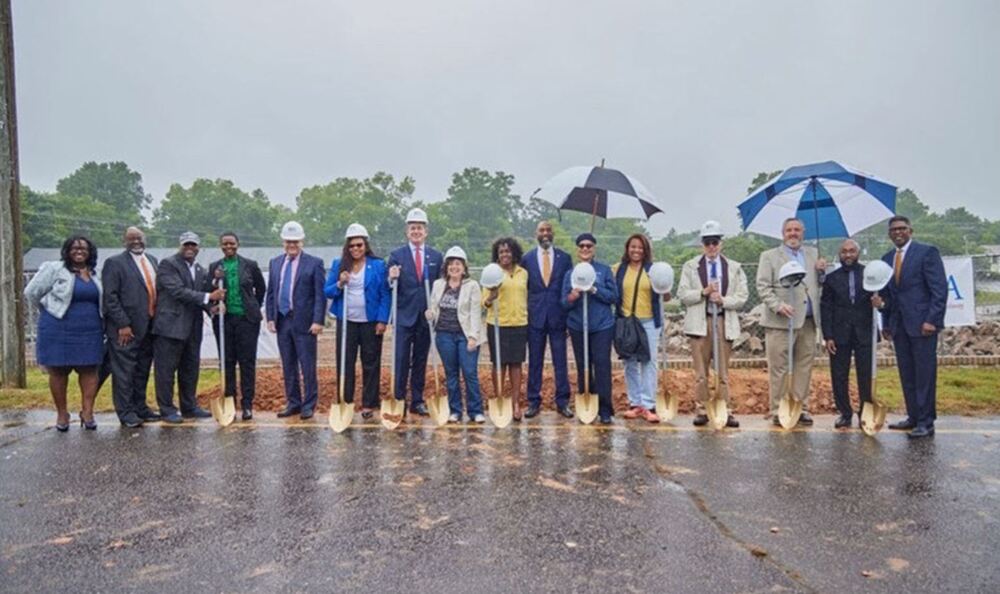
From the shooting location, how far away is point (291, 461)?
515 cm

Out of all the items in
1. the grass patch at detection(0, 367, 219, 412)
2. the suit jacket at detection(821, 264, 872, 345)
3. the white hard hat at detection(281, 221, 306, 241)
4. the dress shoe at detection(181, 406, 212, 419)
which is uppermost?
the white hard hat at detection(281, 221, 306, 241)

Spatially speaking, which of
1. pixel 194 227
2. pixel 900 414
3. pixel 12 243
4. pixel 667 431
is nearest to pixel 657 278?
pixel 667 431

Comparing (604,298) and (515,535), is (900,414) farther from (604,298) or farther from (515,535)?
(515,535)

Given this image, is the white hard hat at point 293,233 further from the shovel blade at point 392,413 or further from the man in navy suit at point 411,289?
the shovel blade at point 392,413

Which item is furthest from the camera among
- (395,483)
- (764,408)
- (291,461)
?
(764,408)

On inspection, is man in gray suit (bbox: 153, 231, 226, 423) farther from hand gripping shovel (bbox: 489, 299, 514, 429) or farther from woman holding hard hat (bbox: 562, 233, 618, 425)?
woman holding hard hat (bbox: 562, 233, 618, 425)

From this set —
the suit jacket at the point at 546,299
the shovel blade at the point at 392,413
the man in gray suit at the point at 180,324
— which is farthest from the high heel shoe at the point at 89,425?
the suit jacket at the point at 546,299

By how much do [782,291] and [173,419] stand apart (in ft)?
19.6

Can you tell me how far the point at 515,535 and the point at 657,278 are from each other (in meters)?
3.28

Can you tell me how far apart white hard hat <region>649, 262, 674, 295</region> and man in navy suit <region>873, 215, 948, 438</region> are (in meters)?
1.80

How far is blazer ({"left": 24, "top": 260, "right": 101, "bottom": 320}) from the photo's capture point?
6.10 m

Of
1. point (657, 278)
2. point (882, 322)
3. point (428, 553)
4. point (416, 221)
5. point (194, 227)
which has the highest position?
point (194, 227)

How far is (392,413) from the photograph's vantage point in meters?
6.25

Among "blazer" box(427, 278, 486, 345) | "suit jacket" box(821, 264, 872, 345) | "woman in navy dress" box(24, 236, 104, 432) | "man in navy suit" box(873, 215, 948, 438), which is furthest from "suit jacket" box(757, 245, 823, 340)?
"woman in navy dress" box(24, 236, 104, 432)
